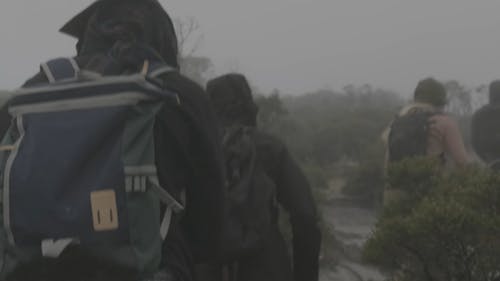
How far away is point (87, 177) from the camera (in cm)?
171

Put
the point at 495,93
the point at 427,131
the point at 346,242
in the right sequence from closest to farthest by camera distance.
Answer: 1. the point at 427,131
2. the point at 495,93
3. the point at 346,242

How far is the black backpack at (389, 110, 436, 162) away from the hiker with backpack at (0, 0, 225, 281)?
7.93 ft

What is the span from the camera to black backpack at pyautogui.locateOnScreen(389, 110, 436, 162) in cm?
411

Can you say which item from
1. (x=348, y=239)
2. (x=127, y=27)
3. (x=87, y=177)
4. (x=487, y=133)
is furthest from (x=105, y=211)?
(x=348, y=239)

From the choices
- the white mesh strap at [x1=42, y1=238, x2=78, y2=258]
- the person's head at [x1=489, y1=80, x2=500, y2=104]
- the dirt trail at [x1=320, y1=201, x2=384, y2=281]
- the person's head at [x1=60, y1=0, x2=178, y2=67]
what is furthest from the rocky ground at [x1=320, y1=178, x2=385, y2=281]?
the white mesh strap at [x1=42, y1=238, x2=78, y2=258]

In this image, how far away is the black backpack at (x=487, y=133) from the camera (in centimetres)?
528

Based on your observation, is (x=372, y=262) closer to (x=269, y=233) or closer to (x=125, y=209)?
(x=269, y=233)

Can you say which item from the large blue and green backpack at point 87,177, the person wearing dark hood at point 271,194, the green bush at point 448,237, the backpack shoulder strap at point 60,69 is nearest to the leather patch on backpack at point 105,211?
the large blue and green backpack at point 87,177

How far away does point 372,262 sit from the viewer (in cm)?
294

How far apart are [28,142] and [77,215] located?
9.2 inches

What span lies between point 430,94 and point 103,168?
293cm

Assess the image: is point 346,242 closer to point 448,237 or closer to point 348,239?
point 348,239

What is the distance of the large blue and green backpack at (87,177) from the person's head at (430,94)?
9.02 ft

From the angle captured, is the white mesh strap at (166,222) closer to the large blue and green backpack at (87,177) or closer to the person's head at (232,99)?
the large blue and green backpack at (87,177)
